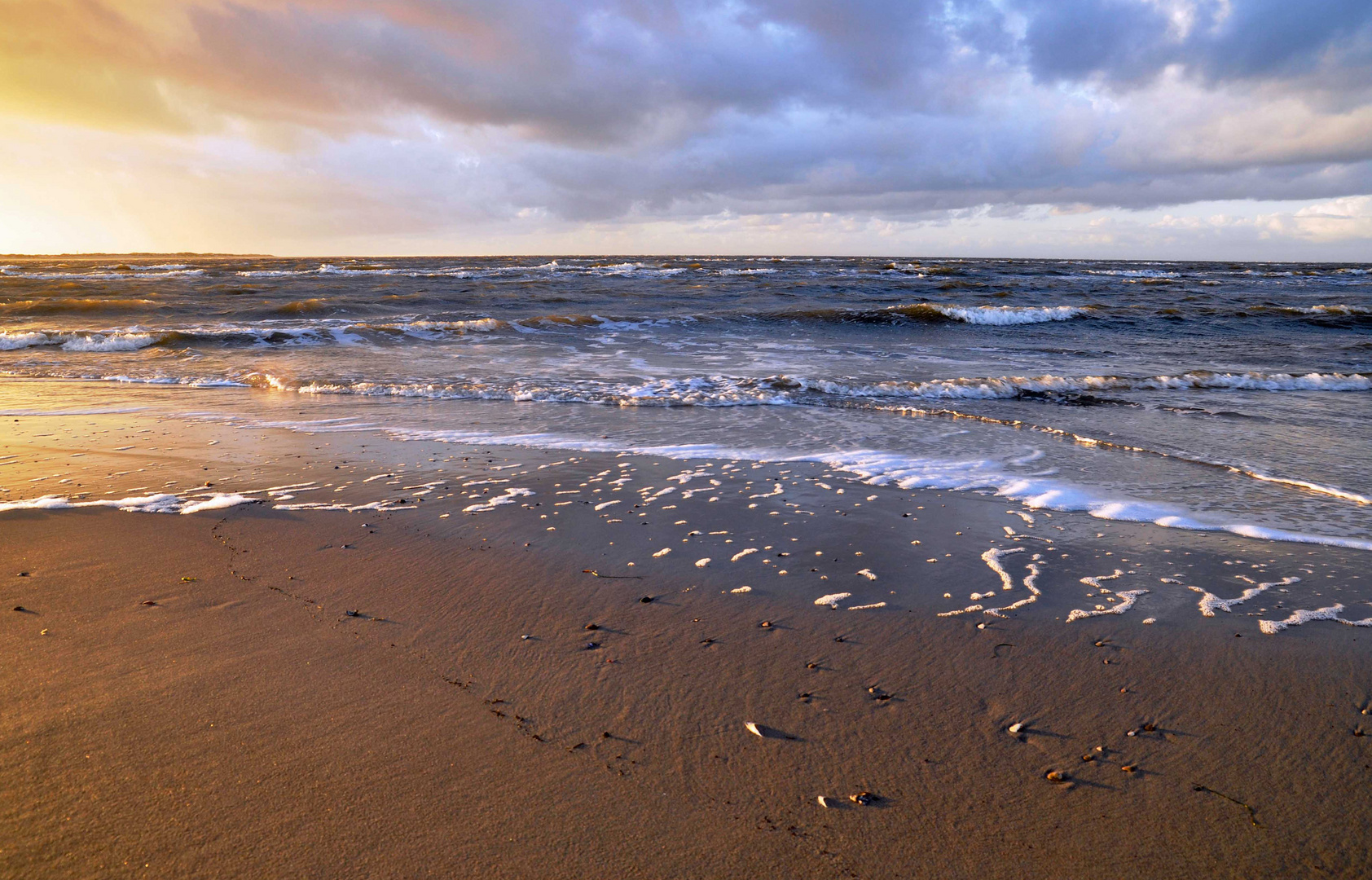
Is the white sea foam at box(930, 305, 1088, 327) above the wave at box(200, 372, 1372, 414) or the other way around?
above

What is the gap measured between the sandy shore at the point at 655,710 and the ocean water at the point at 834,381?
1.95 m

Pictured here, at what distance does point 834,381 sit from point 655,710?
907 centimetres

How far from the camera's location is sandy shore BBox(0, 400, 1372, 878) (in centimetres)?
207

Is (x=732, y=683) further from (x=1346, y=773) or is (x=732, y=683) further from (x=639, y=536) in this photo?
(x=1346, y=773)

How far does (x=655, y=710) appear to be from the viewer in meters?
2.69

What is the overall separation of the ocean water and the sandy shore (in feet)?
6.39

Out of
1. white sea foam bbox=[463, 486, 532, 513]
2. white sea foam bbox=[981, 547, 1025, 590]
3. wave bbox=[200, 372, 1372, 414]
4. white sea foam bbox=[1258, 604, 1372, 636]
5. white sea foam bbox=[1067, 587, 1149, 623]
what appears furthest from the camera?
wave bbox=[200, 372, 1372, 414]

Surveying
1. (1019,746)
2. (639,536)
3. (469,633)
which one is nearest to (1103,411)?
(639,536)

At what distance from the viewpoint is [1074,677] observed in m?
2.95

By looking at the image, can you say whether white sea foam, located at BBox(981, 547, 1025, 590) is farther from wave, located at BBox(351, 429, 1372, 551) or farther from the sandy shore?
wave, located at BBox(351, 429, 1372, 551)

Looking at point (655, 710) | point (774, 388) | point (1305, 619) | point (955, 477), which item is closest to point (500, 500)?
point (655, 710)

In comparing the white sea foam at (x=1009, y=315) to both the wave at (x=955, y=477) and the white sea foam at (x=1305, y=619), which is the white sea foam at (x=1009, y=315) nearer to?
the wave at (x=955, y=477)

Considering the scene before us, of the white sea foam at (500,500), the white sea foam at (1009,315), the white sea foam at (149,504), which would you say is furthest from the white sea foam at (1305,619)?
the white sea foam at (1009,315)

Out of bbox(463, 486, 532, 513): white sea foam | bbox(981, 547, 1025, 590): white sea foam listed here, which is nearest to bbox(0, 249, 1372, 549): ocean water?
bbox(981, 547, 1025, 590): white sea foam
